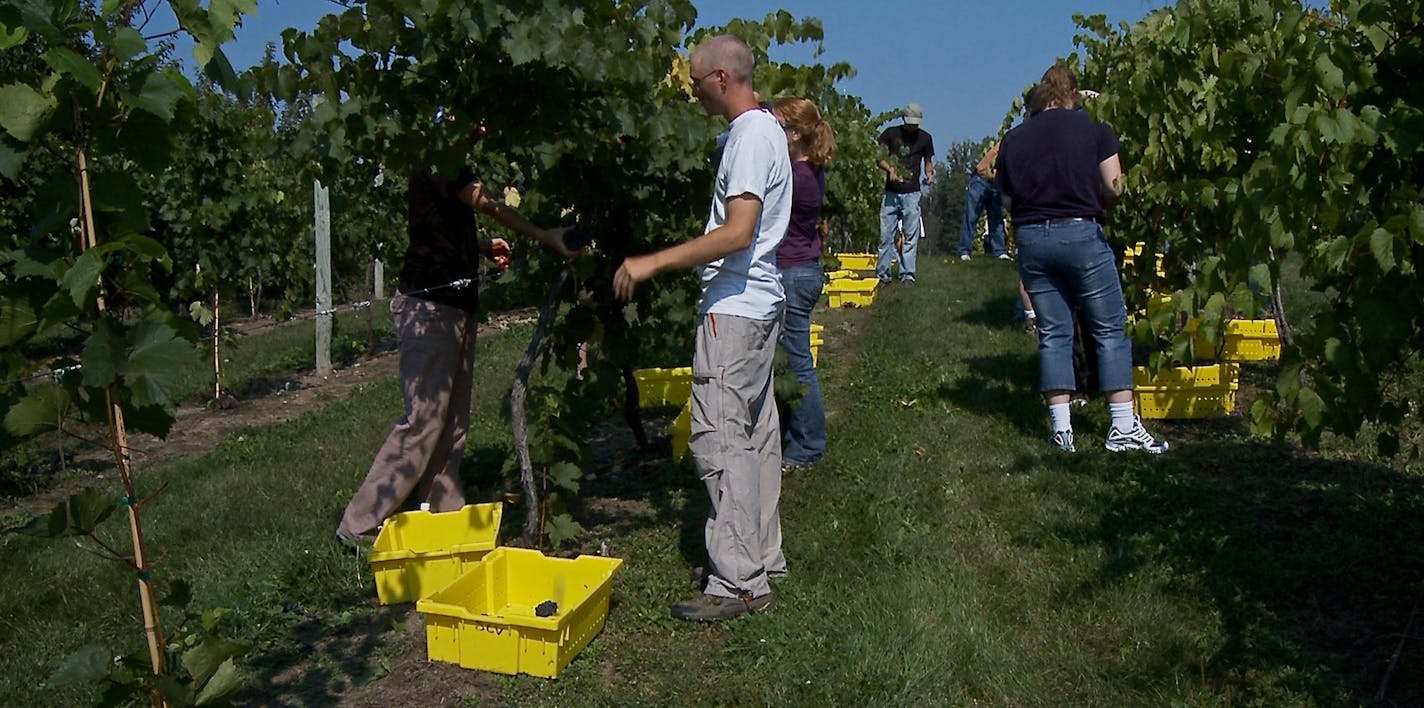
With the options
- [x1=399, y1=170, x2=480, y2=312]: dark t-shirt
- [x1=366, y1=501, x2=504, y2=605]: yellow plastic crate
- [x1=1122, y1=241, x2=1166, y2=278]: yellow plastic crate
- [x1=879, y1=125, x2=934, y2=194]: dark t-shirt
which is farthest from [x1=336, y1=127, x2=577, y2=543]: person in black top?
[x1=879, y1=125, x2=934, y2=194]: dark t-shirt

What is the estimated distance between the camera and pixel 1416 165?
8.48ft

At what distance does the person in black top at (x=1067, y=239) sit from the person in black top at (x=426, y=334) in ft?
8.14

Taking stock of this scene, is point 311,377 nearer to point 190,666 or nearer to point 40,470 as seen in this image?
point 40,470

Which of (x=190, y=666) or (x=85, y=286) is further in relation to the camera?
(x=190, y=666)

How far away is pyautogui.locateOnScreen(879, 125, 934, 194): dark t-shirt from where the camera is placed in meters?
12.2

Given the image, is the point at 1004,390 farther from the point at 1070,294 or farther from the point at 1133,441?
the point at 1133,441

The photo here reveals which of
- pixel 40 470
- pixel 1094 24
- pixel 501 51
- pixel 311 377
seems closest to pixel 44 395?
pixel 501 51

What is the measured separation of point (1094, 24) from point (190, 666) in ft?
22.9

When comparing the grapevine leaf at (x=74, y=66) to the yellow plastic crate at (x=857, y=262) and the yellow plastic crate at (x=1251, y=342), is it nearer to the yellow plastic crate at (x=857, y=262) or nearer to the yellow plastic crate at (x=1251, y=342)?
the yellow plastic crate at (x=1251, y=342)

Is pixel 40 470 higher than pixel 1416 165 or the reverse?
the reverse

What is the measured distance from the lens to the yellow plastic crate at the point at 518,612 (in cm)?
313

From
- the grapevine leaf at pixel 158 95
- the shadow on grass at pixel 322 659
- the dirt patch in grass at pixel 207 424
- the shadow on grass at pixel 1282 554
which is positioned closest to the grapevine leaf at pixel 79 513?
the grapevine leaf at pixel 158 95

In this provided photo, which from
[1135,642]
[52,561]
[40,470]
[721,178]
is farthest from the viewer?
[40,470]

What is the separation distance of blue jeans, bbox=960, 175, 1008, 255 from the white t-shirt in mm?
9699
